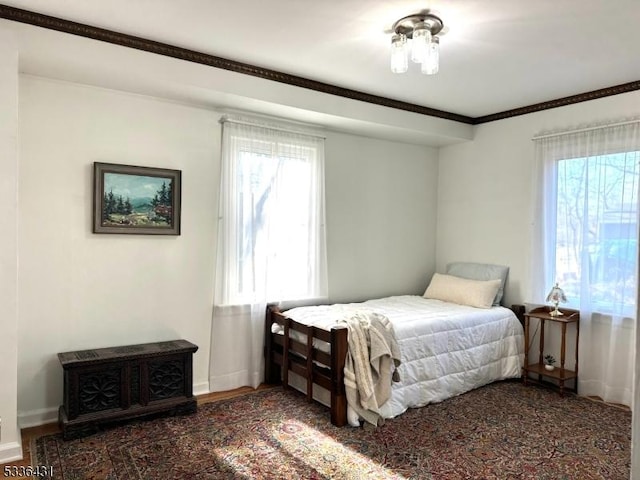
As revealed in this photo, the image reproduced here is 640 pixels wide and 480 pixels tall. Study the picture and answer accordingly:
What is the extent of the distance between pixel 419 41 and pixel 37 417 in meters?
3.42

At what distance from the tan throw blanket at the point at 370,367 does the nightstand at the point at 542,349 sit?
5.01 feet

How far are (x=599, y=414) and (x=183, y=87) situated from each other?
3.94 meters

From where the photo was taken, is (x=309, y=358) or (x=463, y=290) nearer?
(x=309, y=358)

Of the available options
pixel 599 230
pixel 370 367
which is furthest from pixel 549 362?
pixel 370 367

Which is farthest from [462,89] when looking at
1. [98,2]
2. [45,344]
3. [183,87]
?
[45,344]

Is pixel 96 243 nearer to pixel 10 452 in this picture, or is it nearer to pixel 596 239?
pixel 10 452

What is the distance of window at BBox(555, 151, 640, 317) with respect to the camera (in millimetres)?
3611

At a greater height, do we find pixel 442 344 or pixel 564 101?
pixel 564 101

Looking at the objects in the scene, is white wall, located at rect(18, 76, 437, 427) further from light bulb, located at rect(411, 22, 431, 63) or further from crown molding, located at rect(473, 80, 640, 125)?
crown molding, located at rect(473, 80, 640, 125)

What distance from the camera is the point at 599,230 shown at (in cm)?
378

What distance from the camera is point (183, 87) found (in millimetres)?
3195

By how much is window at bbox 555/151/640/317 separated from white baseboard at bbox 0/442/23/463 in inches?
167

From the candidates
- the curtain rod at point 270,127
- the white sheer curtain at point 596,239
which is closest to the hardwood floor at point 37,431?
the curtain rod at point 270,127

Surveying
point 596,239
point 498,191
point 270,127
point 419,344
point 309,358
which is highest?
point 270,127
